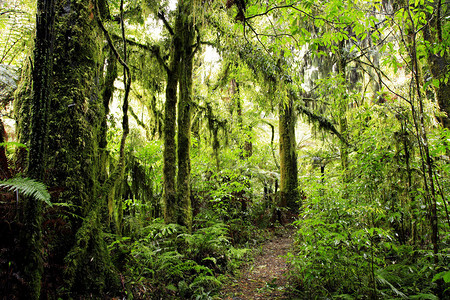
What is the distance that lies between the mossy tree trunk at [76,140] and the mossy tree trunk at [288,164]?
28.9ft

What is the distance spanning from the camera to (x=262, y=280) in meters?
4.57

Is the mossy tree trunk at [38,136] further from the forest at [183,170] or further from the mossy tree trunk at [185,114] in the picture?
the mossy tree trunk at [185,114]

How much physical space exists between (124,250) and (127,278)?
321 millimetres

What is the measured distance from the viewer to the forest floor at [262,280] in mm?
3881

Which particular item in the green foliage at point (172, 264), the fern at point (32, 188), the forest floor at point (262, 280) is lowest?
the forest floor at point (262, 280)

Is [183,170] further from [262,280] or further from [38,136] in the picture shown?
[38,136]

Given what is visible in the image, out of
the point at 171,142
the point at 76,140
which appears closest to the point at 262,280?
the point at 171,142

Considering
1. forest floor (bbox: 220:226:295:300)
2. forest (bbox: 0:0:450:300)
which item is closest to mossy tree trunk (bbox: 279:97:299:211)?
forest (bbox: 0:0:450:300)

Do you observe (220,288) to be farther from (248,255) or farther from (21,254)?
(21,254)

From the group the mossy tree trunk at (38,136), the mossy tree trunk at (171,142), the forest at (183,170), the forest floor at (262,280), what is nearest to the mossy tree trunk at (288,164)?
the forest at (183,170)

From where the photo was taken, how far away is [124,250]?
9.21 feet

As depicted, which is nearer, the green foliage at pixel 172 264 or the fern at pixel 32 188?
the fern at pixel 32 188

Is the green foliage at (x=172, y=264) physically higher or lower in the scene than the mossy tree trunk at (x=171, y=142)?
lower

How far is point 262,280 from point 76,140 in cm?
411
